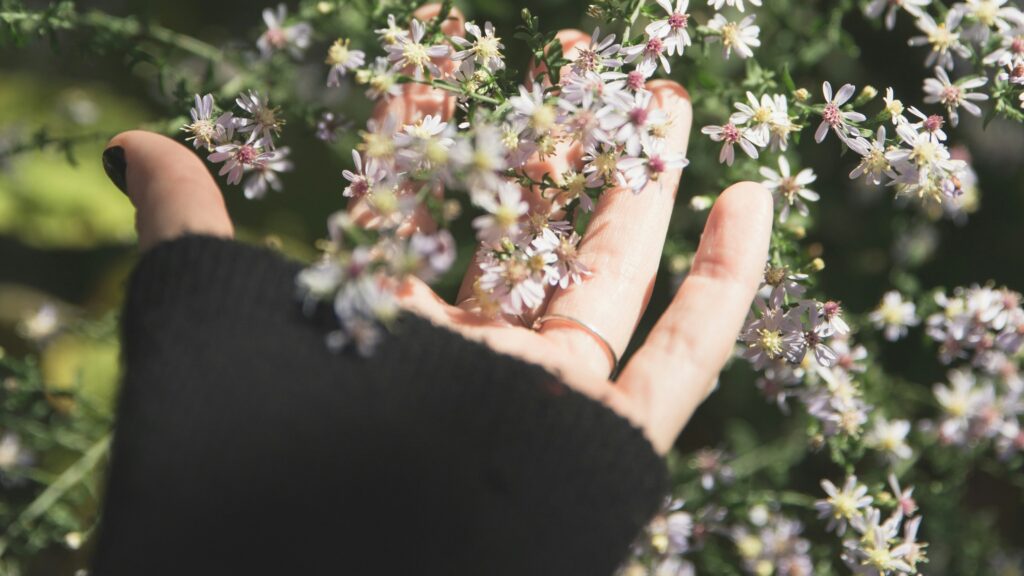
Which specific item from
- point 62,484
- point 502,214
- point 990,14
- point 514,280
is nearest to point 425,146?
point 502,214

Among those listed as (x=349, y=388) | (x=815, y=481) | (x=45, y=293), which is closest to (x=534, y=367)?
(x=349, y=388)

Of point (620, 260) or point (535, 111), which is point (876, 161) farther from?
point (535, 111)

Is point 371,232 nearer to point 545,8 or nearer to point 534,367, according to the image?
point 534,367

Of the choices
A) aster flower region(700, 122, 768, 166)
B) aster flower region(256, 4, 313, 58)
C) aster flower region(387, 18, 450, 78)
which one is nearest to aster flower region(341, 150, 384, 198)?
aster flower region(387, 18, 450, 78)

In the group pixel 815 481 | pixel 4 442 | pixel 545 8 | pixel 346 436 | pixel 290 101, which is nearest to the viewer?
pixel 346 436

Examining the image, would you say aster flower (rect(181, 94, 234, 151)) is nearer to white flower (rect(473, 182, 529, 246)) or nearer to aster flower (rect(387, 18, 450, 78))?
aster flower (rect(387, 18, 450, 78))

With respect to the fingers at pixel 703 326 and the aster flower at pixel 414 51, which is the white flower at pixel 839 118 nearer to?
the fingers at pixel 703 326
